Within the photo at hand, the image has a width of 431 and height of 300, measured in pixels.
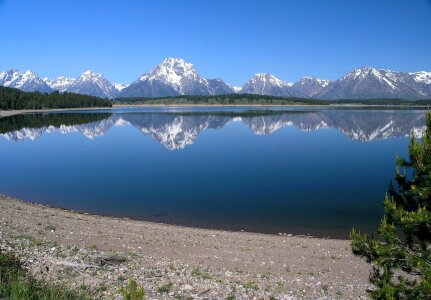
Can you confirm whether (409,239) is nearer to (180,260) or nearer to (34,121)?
(180,260)

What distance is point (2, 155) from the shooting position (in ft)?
196

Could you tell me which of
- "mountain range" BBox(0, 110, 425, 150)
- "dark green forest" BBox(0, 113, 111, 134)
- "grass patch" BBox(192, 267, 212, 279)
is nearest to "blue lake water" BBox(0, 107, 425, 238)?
"grass patch" BBox(192, 267, 212, 279)

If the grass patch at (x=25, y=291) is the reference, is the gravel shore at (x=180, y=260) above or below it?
below

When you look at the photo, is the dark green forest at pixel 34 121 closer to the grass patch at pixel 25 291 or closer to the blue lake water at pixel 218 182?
the blue lake water at pixel 218 182

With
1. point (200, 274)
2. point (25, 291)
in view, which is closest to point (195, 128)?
point (200, 274)

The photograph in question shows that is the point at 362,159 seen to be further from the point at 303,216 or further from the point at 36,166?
the point at 36,166

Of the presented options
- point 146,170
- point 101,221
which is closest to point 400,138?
point 146,170

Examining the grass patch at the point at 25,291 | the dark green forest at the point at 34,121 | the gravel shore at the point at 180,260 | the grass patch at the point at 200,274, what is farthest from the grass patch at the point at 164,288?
the dark green forest at the point at 34,121

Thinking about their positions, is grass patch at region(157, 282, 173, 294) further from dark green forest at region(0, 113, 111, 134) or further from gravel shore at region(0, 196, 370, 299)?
dark green forest at region(0, 113, 111, 134)

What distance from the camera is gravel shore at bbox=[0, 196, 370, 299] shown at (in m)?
14.5

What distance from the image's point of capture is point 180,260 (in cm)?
1803

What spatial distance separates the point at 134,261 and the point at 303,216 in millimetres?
14708

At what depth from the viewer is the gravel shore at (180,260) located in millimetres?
14463

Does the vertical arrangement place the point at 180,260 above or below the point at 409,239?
below
